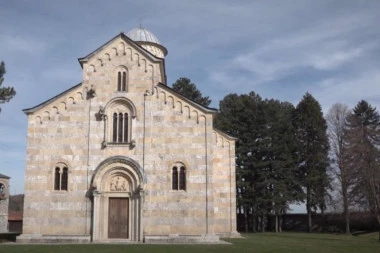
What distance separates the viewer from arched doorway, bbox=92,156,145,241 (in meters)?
27.6

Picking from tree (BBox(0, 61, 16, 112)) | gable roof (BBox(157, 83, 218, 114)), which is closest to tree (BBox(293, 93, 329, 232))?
gable roof (BBox(157, 83, 218, 114))

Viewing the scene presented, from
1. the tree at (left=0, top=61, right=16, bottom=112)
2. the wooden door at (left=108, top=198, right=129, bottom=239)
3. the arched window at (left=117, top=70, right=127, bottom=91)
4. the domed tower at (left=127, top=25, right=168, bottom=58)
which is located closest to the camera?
the tree at (left=0, top=61, right=16, bottom=112)

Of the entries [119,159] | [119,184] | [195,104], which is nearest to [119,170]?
[119,159]

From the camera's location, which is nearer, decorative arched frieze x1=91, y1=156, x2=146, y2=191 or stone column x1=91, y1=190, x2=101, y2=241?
stone column x1=91, y1=190, x2=101, y2=241

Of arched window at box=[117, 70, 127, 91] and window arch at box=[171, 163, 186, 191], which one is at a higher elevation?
arched window at box=[117, 70, 127, 91]

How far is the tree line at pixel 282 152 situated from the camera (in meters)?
52.9

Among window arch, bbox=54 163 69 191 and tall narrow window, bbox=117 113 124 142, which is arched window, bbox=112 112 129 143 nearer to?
tall narrow window, bbox=117 113 124 142

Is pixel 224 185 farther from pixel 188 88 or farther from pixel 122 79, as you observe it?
pixel 188 88

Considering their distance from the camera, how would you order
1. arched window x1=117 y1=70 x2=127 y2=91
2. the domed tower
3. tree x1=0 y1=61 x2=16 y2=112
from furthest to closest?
1. the domed tower
2. arched window x1=117 y1=70 x2=127 y2=91
3. tree x1=0 y1=61 x2=16 y2=112

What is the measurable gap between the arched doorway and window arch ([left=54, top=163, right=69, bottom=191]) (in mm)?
2017

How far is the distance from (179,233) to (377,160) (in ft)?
65.6

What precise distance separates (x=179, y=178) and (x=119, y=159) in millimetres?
4141

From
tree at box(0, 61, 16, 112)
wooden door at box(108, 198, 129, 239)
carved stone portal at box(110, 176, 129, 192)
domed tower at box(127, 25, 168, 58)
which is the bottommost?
wooden door at box(108, 198, 129, 239)

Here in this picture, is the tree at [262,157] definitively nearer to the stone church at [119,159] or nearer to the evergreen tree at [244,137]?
the evergreen tree at [244,137]
